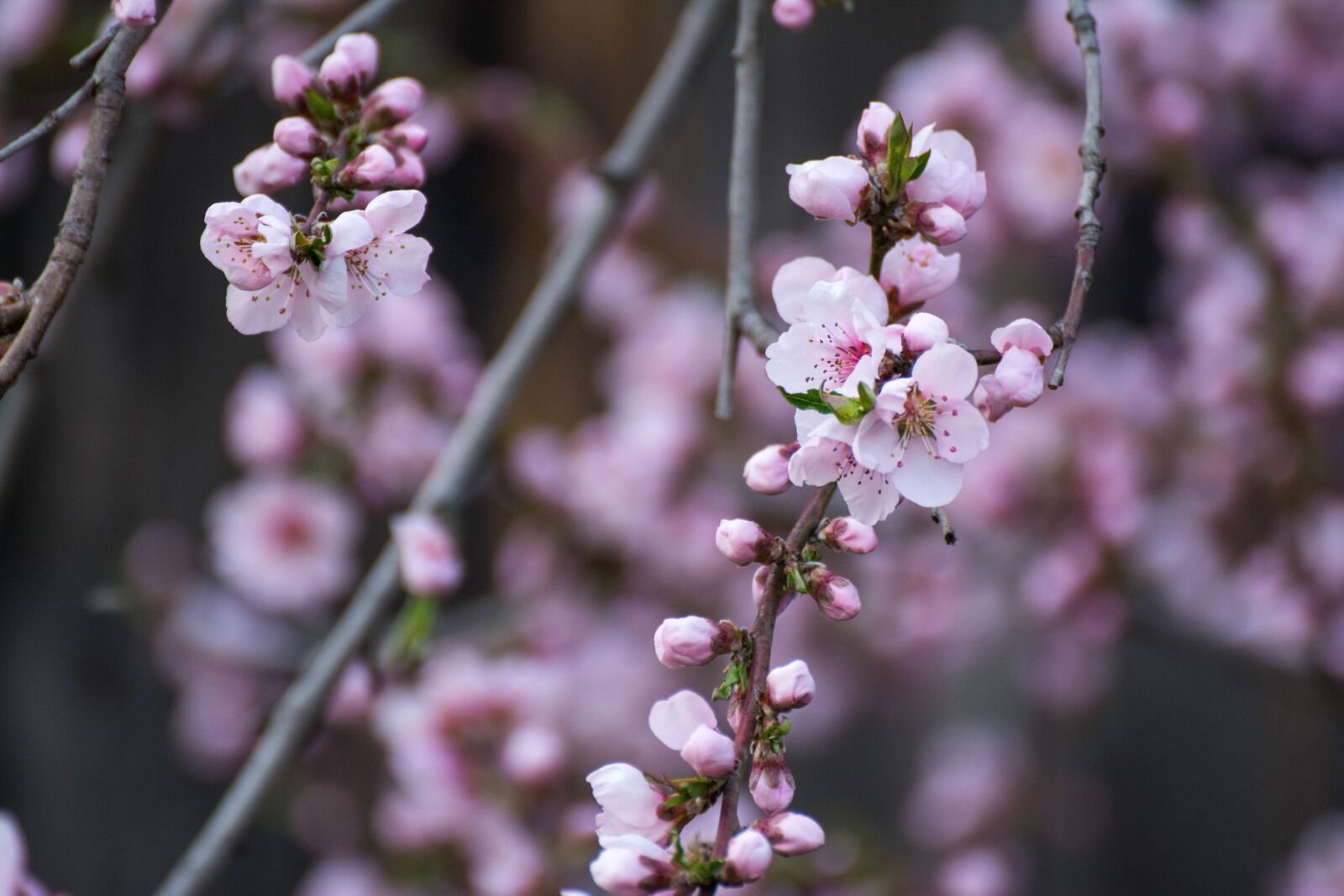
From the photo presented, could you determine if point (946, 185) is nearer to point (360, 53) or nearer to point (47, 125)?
point (360, 53)

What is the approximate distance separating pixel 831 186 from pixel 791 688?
A: 0.92 ft

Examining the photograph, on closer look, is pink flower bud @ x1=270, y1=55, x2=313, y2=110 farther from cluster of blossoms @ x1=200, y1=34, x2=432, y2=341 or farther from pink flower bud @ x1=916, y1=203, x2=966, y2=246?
pink flower bud @ x1=916, y1=203, x2=966, y2=246

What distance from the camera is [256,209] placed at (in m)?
0.63

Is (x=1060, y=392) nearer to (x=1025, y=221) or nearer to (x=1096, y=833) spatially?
(x=1025, y=221)

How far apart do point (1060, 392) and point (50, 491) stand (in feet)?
5.61

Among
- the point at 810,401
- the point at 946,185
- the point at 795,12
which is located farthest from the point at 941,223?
the point at 795,12

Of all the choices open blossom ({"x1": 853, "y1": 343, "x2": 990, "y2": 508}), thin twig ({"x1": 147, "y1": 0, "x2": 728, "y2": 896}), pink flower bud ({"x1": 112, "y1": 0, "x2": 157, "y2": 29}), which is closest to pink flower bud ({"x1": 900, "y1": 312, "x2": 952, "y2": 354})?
open blossom ({"x1": 853, "y1": 343, "x2": 990, "y2": 508})

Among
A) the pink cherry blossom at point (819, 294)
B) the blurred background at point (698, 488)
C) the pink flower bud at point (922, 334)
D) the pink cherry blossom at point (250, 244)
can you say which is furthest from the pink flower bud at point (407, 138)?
the blurred background at point (698, 488)

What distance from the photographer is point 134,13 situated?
64 centimetres

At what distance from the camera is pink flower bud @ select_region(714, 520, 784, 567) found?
622 millimetres

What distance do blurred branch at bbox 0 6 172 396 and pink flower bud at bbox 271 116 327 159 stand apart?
0.29 feet

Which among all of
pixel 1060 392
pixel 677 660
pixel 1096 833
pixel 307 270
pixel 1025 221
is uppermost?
pixel 1025 221

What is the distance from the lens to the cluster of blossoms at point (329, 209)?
24.8 inches

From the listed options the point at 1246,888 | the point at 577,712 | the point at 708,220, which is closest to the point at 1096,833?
the point at 1246,888
